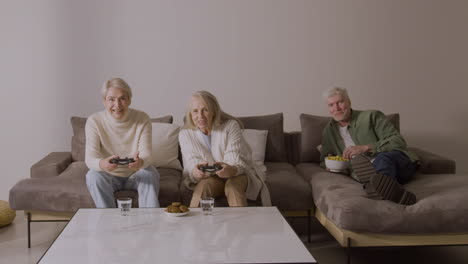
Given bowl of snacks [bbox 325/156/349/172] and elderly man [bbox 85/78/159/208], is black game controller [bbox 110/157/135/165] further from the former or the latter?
bowl of snacks [bbox 325/156/349/172]

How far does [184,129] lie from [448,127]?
2.58 meters

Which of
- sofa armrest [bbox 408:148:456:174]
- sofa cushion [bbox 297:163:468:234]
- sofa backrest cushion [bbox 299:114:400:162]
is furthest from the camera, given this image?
sofa backrest cushion [bbox 299:114:400:162]

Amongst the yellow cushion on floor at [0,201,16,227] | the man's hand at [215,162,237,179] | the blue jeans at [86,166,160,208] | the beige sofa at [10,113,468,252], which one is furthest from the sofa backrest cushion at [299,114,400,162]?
the yellow cushion on floor at [0,201,16,227]

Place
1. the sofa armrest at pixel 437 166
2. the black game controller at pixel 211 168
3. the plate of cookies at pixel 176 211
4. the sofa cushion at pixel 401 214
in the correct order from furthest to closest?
→ the sofa armrest at pixel 437 166
the black game controller at pixel 211 168
the sofa cushion at pixel 401 214
the plate of cookies at pixel 176 211

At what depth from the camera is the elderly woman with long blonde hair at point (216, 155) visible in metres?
3.36

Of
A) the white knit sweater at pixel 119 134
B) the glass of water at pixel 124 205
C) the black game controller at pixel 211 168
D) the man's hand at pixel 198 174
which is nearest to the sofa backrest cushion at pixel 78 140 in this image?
the white knit sweater at pixel 119 134

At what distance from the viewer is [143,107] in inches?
187

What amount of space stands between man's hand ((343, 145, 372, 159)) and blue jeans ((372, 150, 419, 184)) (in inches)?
7.1

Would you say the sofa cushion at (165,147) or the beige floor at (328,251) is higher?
the sofa cushion at (165,147)

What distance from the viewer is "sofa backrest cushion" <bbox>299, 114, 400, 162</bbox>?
430 cm

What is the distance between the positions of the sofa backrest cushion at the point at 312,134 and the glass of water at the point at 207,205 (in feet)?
5.49

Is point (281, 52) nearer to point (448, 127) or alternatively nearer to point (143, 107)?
point (143, 107)

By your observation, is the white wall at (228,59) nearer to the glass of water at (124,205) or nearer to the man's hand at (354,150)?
the man's hand at (354,150)

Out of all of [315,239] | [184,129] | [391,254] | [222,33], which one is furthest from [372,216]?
[222,33]
